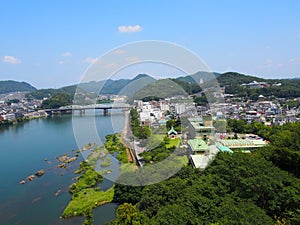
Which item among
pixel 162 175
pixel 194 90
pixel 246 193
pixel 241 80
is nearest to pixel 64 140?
pixel 162 175

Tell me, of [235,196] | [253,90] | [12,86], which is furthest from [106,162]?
[12,86]

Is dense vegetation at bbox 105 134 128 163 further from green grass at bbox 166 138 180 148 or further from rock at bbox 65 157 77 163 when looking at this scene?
green grass at bbox 166 138 180 148

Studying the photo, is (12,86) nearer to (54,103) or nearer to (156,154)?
(54,103)

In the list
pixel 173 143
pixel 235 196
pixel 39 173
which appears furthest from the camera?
pixel 173 143

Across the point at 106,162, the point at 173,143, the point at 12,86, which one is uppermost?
the point at 12,86

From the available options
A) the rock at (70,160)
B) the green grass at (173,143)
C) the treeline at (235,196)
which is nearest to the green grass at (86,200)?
the treeline at (235,196)

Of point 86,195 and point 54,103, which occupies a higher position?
point 54,103

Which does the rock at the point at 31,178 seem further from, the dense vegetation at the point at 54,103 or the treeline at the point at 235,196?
the dense vegetation at the point at 54,103

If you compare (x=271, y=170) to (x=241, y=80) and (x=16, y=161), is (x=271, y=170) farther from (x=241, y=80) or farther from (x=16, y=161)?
(x=241, y=80)

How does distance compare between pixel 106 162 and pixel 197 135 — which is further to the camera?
pixel 197 135
